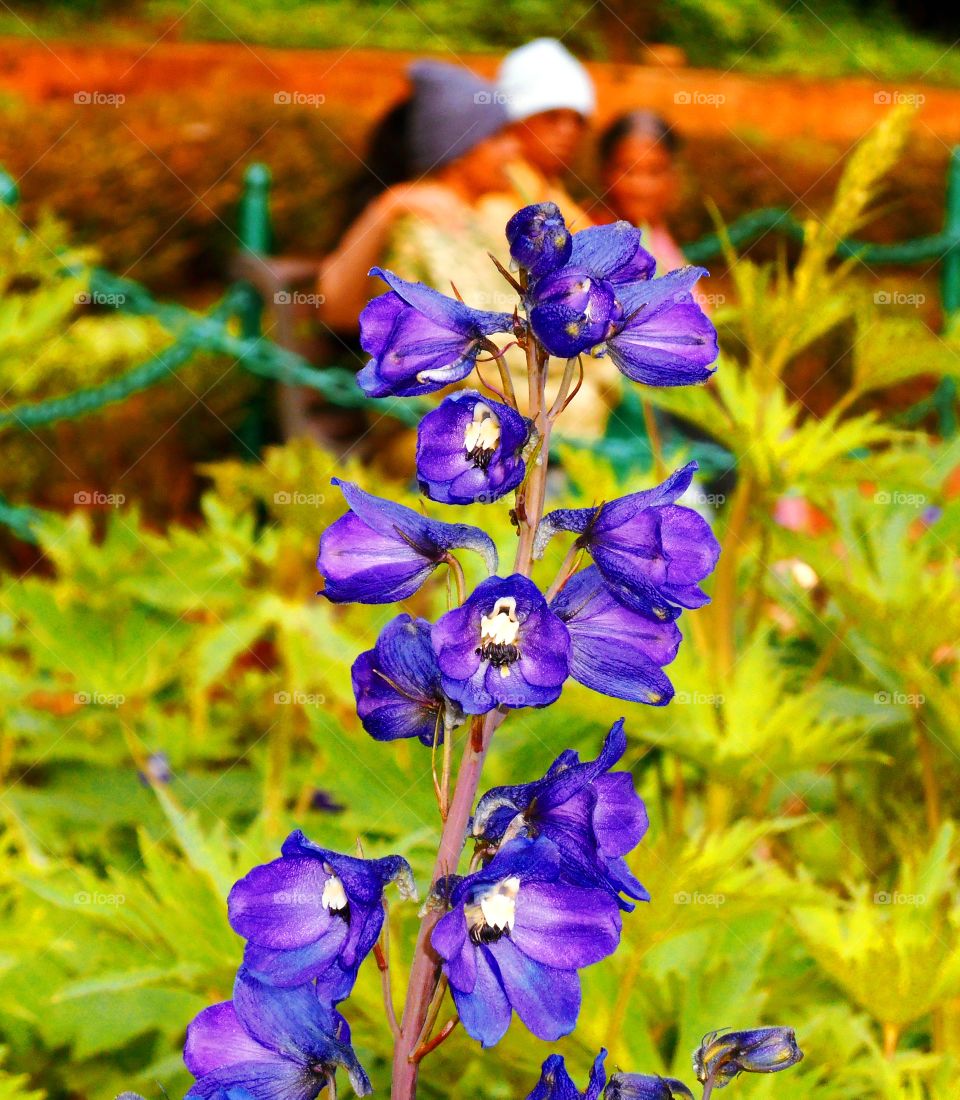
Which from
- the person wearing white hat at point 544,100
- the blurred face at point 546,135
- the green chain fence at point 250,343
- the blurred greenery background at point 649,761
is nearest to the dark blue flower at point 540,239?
the blurred greenery background at point 649,761

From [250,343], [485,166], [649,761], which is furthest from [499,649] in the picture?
[485,166]

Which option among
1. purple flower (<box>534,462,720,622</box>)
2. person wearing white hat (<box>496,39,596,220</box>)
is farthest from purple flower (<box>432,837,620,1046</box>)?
person wearing white hat (<box>496,39,596,220</box>)

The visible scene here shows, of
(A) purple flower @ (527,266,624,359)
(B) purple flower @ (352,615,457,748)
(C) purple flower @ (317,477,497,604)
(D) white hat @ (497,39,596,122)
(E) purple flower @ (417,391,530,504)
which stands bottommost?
(B) purple flower @ (352,615,457,748)

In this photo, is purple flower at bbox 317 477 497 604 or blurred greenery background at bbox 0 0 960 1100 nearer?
purple flower at bbox 317 477 497 604

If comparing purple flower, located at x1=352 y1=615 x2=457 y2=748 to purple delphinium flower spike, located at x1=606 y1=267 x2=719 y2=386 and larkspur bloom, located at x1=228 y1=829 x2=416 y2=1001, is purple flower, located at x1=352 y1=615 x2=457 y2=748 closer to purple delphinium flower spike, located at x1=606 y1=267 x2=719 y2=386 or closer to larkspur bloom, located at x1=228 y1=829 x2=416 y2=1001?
larkspur bloom, located at x1=228 y1=829 x2=416 y2=1001

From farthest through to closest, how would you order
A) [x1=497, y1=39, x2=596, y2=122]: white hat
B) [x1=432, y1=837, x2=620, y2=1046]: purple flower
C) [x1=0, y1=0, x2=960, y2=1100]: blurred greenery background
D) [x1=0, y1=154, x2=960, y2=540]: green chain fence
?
[x1=497, y1=39, x2=596, y2=122]: white hat < [x1=0, y1=154, x2=960, y2=540]: green chain fence < [x1=0, y1=0, x2=960, y2=1100]: blurred greenery background < [x1=432, y1=837, x2=620, y2=1046]: purple flower

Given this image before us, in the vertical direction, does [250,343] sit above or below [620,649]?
above

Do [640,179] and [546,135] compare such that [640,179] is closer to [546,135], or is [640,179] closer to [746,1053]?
[546,135]
